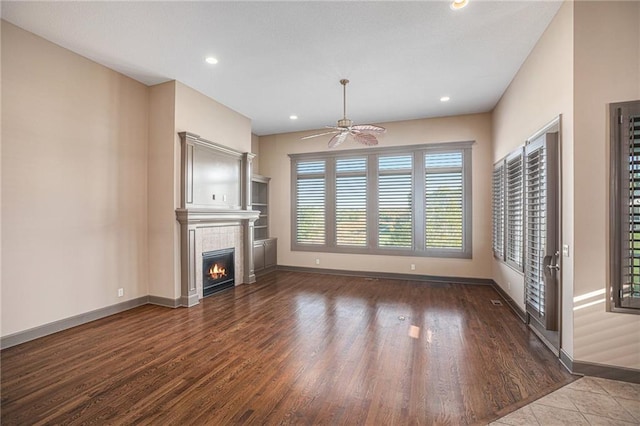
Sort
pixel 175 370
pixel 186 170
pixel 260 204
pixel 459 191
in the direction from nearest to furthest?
pixel 175 370 < pixel 186 170 < pixel 459 191 < pixel 260 204

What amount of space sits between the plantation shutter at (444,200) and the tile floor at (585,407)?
3933 mm

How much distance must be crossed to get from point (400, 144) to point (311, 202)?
102 inches

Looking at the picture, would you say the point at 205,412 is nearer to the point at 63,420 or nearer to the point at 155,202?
the point at 63,420

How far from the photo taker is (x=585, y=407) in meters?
2.28

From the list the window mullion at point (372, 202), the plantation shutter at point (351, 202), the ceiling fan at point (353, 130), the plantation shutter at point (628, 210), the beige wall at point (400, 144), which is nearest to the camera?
the plantation shutter at point (628, 210)

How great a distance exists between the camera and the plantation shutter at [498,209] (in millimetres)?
5180

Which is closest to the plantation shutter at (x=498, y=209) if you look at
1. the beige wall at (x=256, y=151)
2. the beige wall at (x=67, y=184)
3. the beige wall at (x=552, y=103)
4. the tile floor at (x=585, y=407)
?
the beige wall at (x=552, y=103)

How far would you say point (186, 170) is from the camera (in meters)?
4.82

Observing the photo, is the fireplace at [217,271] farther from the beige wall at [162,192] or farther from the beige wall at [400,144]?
the beige wall at [400,144]

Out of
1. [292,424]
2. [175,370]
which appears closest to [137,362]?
[175,370]

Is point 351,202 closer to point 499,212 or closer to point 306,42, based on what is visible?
point 499,212

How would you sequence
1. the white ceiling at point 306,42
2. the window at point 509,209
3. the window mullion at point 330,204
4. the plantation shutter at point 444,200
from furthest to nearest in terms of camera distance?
1. the window mullion at point 330,204
2. the plantation shutter at point 444,200
3. the window at point 509,209
4. the white ceiling at point 306,42

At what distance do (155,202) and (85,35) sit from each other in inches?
93.3

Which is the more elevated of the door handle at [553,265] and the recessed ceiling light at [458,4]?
the recessed ceiling light at [458,4]
